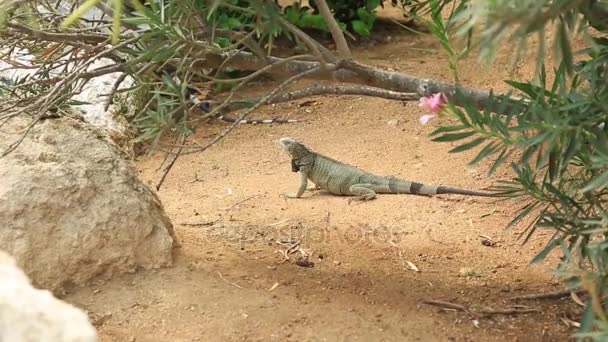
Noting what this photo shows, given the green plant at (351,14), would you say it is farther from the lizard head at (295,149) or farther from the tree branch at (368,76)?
the tree branch at (368,76)

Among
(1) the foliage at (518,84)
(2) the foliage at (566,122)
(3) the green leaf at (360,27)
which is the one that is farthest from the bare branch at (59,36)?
(3) the green leaf at (360,27)

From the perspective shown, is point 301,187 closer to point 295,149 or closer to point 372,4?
point 295,149

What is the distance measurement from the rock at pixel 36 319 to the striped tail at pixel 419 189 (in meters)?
3.38

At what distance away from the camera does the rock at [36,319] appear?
56.8 inches

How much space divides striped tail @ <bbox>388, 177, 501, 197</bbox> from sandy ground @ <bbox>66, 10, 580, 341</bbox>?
66 millimetres

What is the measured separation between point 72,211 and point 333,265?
1.18 m

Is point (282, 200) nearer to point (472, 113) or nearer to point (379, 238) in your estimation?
point (379, 238)

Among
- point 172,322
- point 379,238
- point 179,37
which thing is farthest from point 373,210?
point 179,37

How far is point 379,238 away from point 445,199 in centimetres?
96

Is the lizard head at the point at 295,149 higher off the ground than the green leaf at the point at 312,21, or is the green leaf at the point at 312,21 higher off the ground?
the green leaf at the point at 312,21

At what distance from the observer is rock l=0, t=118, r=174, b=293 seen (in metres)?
3.03

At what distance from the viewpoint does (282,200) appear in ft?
16.6

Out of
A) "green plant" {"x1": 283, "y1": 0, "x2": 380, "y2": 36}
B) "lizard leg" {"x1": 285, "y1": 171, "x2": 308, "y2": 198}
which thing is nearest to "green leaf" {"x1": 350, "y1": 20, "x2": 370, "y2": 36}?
"green plant" {"x1": 283, "y1": 0, "x2": 380, "y2": 36}

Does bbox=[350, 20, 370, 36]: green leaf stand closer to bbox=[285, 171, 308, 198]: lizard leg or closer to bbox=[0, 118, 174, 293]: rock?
bbox=[285, 171, 308, 198]: lizard leg
